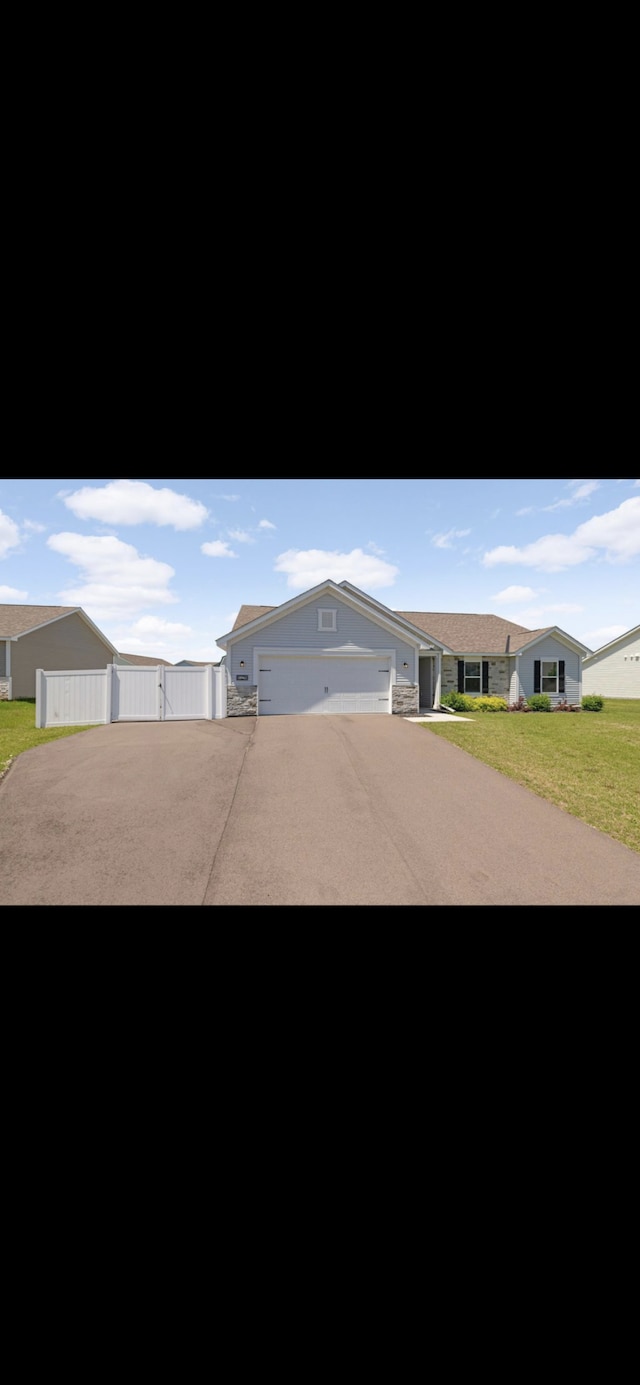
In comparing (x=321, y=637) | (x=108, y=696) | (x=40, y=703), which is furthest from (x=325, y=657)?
(x=40, y=703)

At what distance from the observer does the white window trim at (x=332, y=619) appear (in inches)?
610

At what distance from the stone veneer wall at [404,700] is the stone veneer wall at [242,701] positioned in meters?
3.98

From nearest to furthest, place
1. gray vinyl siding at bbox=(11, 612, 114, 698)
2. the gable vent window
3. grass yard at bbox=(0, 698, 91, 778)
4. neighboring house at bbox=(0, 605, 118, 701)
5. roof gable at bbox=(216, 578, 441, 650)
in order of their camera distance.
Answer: grass yard at bbox=(0, 698, 91, 778) < roof gable at bbox=(216, 578, 441, 650) < the gable vent window < neighboring house at bbox=(0, 605, 118, 701) < gray vinyl siding at bbox=(11, 612, 114, 698)

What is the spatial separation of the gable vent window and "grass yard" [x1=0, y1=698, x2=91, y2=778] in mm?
6819

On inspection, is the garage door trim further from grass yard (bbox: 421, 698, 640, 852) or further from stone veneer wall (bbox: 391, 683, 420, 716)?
grass yard (bbox: 421, 698, 640, 852)

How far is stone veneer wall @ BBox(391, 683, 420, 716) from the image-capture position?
15523 millimetres

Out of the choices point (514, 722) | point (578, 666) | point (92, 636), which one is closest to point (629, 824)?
point (514, 722)

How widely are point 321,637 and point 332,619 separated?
24.6 inches

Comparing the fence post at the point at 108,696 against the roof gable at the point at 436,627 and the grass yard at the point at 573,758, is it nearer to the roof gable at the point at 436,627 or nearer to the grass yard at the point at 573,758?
the roof gable at the point at 436,627

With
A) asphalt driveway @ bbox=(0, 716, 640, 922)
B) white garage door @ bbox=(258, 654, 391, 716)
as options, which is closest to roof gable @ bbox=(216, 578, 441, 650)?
white garage door @ bbox=(258, 654, 391, 716)

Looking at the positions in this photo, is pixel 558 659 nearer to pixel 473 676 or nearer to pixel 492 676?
pixel 492 676
